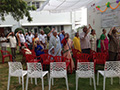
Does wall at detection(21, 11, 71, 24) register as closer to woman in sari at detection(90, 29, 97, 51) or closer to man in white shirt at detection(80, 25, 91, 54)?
woman in sari at detection(90, 29, 97, 51)

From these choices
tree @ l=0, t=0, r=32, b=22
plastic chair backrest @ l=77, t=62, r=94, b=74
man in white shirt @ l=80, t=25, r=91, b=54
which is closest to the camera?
plastic chair backrest @ l=77, t=62, r=94, b=74

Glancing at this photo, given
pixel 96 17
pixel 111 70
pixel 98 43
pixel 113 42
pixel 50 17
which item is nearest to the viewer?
pixel 111 70

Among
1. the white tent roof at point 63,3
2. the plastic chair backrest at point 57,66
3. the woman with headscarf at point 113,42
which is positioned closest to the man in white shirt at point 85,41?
the woman with headscarf at point 113,42

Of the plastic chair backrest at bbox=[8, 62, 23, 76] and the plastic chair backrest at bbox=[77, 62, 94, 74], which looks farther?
the plastic chair backrest at bbox=[8, 62, 23, 76]

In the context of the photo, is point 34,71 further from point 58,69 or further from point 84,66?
point 84,66

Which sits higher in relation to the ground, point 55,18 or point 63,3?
point 55,18

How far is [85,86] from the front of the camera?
407 cm

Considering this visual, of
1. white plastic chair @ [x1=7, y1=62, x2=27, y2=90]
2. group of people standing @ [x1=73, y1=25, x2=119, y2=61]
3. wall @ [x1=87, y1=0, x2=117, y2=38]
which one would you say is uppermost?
wall @ [x1=87, y1=0, x2=117, y2=38]

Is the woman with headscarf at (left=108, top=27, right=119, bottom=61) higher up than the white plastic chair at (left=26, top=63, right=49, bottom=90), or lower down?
higher up

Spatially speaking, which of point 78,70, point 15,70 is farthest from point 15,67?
point 78,70

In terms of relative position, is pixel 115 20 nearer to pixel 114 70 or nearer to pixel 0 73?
pixel 114 70

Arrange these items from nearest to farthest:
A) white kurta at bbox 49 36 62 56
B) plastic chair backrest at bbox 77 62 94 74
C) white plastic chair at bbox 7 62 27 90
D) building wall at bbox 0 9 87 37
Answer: plastic chair backrest at bbox 77 62 94 74
white plastic chair at bbox 7 62 27 90
white kurta at bbox 49 36 62 56
building wall at bbox 0 9 87 37

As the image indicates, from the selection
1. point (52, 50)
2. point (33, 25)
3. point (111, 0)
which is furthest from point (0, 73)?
point (33, 25)

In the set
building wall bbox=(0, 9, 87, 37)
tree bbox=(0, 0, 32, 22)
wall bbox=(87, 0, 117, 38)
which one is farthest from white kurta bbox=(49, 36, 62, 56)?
building wall bbox=(0, 9, 87, 37)
